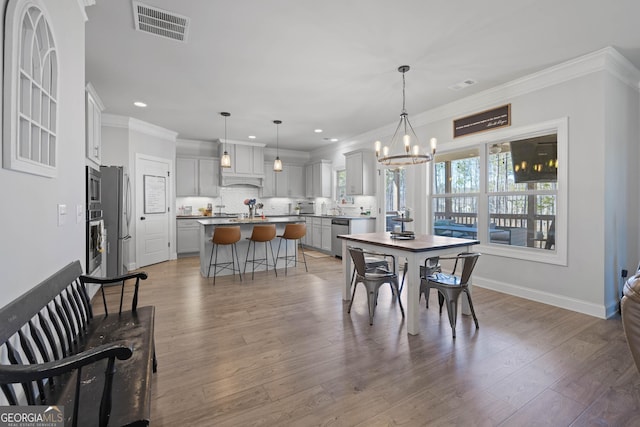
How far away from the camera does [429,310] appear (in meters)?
3.45

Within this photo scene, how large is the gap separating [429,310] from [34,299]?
10.9 feet

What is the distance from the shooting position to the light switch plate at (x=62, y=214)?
1.75 m

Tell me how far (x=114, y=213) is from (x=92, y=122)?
127 cm

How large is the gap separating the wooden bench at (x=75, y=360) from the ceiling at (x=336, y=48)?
227cm

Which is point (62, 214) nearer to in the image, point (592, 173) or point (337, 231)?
point (592, 173)

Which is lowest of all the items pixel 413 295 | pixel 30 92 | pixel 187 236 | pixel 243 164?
pixel 413 295

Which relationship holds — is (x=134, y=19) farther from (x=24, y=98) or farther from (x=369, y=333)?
(x=369, y=333)

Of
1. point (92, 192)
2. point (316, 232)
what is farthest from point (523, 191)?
point (92, 192)

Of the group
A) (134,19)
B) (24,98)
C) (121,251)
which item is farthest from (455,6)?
(121,251)

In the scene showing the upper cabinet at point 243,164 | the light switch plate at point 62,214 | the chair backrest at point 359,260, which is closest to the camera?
the light switch plate at point 62,214

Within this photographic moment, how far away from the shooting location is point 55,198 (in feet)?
5.55

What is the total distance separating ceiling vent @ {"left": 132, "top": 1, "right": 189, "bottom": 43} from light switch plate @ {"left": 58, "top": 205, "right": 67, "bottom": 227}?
1734 millimetres

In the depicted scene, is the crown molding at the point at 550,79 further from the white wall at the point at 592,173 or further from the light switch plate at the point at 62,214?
the light switch plate at the point at 62,214

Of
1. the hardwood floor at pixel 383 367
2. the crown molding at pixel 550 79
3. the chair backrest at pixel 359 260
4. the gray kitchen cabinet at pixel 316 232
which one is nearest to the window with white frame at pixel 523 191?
the crown molding at pixel 550 79
